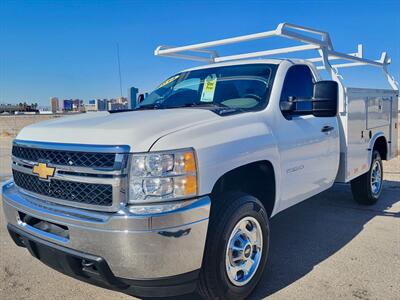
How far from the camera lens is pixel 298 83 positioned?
424 cm

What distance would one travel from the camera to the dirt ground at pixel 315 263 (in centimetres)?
332

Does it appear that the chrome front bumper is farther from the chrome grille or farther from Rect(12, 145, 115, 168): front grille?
Rect(12, 145, 115, 168): front grille

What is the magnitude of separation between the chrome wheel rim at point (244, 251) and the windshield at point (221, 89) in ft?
3.58

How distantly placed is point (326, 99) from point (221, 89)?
1072 mm

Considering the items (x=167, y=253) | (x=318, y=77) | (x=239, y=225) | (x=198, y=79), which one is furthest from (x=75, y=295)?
(x=318, y=77)

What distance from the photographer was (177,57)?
252 inches

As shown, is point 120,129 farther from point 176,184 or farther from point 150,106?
point 150,106

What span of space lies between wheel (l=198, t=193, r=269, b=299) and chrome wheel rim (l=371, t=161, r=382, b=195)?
3.59m

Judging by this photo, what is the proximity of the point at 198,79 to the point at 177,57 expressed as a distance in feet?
6.83

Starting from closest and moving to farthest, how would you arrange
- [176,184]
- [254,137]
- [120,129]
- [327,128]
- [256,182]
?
[176,184]
[120,129]
[254,137]
[256,182]
[327,128]

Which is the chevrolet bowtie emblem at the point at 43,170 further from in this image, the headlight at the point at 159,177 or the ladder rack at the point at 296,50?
the ladder rack at the point at 296,50

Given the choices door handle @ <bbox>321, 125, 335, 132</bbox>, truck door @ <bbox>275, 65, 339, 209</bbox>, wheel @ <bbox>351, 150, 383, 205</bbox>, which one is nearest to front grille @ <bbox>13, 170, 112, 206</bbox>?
truck door @ <bbox>275, 65, 339, 209</bbox>

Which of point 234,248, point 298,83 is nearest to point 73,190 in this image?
point 234,248

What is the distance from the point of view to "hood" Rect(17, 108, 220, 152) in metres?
2.54
